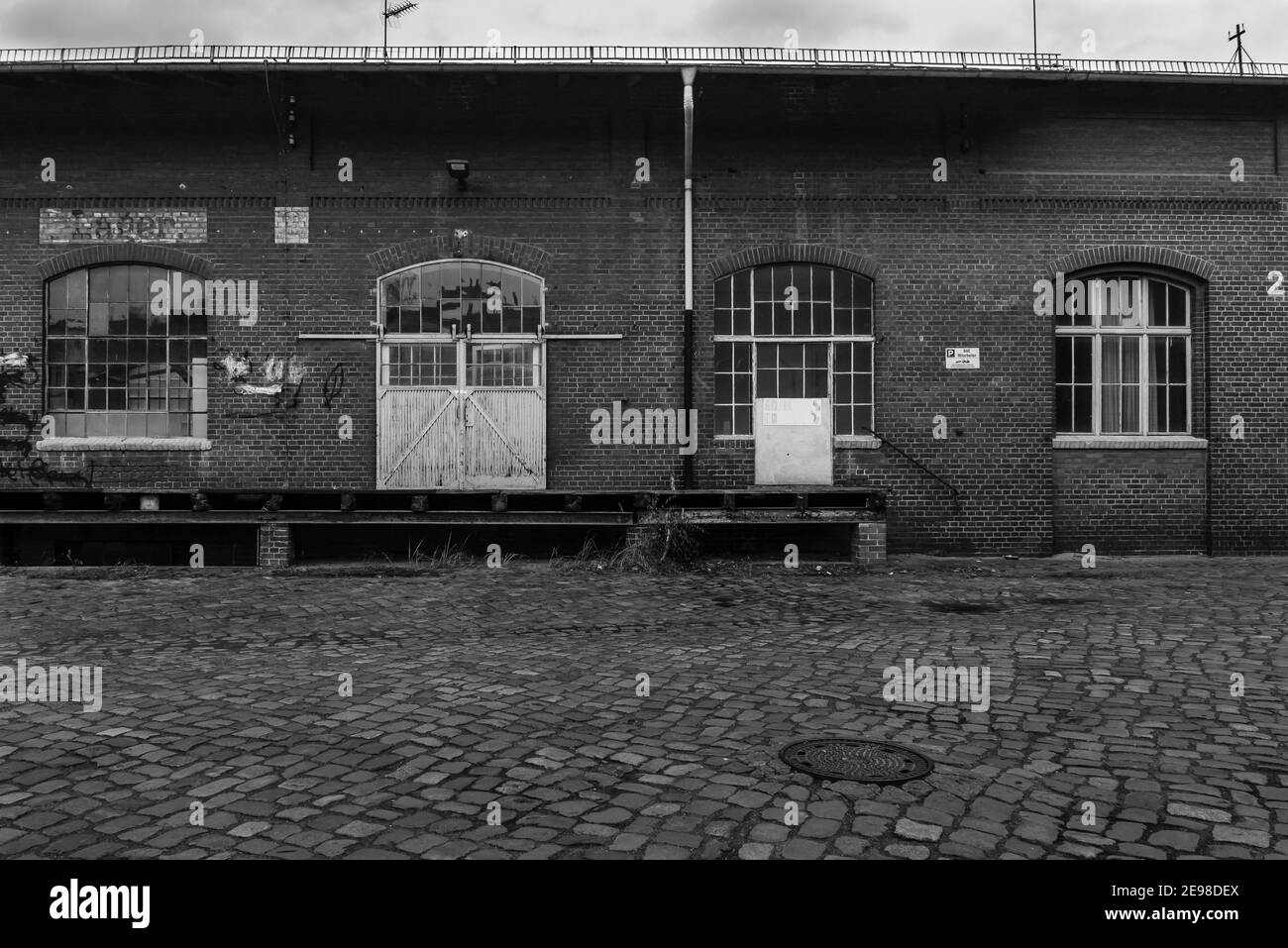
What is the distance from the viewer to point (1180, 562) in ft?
41.5

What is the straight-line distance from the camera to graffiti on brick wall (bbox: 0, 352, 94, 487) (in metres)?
13.4

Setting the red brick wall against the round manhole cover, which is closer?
the round manhole cover

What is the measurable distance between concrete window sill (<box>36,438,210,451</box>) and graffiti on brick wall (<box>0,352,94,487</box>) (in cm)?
20

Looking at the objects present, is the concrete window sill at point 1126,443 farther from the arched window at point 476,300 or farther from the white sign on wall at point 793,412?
the arched window at point 476,300

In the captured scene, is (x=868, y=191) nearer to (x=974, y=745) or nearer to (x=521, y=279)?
(x=521, y=279)

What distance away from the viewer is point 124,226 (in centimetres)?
1339

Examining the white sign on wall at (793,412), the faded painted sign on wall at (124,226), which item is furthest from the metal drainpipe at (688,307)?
the faded painted sign on wall at (124,226)

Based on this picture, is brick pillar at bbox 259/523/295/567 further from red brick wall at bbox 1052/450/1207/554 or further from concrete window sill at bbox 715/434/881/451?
red brick wall at bbox 1052/450/1207/554

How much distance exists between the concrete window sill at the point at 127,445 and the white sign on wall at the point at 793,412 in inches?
297

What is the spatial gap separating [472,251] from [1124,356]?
904cm

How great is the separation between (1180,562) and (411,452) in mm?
10026

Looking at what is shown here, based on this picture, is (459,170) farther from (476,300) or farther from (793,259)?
(793,259)

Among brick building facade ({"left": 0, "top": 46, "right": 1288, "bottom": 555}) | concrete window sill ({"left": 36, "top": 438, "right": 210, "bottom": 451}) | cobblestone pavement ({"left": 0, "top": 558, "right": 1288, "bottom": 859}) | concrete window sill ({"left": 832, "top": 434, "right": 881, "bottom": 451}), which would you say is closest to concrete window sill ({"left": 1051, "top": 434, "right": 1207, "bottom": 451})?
brick building facade ({"left": 0, "top": 46, "right": 1288, "bottom": 555})

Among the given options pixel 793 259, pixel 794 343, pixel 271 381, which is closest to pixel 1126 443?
pixel 794 343
